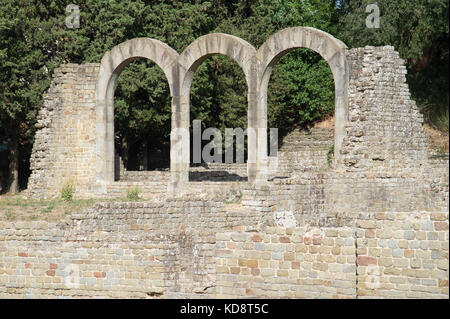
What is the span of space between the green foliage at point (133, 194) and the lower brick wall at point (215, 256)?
5.71 meters

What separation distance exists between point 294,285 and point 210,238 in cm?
222

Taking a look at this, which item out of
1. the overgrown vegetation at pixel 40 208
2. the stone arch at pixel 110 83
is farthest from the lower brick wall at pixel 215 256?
the stone arch at pixel 110 83

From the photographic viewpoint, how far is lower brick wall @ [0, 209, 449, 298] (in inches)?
372

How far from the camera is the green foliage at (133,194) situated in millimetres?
21817

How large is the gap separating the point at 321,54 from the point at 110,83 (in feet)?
18.6

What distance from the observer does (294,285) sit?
10391 millimetres

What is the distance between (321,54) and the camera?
21.8 metres

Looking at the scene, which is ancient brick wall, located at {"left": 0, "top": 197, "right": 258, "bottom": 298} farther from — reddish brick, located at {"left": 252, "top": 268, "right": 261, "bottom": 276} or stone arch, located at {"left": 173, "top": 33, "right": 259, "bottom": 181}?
stone arch, located at {"left": 173, "top": 33, "right": 259, "bottom": 181}

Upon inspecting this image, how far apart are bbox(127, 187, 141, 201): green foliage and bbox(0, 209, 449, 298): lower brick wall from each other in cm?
571

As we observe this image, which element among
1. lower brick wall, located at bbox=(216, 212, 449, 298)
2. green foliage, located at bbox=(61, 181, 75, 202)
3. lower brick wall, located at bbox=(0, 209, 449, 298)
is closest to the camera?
lower brick wall, located at bbox=(216, 212, 449, 298)

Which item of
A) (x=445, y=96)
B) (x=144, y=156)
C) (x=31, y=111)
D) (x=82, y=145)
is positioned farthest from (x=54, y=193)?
(x=445, y=96)

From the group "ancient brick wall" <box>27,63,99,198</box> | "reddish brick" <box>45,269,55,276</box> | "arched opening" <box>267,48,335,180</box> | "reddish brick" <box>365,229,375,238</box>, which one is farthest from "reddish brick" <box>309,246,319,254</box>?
"arched opening" <box>267,48,335,180</box>

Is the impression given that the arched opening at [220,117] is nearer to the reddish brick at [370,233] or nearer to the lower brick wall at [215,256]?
the lower brick wall at [215,256]

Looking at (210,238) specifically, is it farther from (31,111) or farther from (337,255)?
(31,111)
